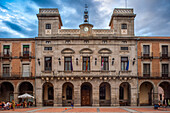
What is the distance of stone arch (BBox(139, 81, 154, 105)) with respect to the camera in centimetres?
4166

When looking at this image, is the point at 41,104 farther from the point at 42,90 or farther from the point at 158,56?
the point at 158,56

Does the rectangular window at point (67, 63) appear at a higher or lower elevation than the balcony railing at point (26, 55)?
lower

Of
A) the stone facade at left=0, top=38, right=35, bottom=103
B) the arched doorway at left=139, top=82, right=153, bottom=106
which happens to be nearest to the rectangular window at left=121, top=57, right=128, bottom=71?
the arched doorway at left=139, top=82, right=153, bottom=106

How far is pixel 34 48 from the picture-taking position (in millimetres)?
40938

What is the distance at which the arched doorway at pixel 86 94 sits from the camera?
41219 mm

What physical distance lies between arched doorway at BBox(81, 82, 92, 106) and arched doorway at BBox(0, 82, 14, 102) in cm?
1328

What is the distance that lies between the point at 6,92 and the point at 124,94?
22.2 metres

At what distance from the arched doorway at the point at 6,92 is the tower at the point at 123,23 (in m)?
22.3

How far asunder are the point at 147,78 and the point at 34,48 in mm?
21097

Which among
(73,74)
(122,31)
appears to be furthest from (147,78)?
(73,74)

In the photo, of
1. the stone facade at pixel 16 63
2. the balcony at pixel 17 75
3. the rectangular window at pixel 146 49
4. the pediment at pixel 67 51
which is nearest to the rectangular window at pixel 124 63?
the rectangular window at pixel 146 49

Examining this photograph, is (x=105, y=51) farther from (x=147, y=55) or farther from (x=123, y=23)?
(x=147, y=55)

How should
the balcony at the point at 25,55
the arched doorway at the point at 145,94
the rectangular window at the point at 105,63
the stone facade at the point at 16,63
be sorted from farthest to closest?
the arched doorway at the point at 145,94, the balcony at the point at 25,55, the rectangular window at the point at 105,63, the stone facade at the point at 16,63

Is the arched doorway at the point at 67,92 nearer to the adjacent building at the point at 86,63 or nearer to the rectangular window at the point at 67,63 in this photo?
the adjacent building at the point at 86,63
